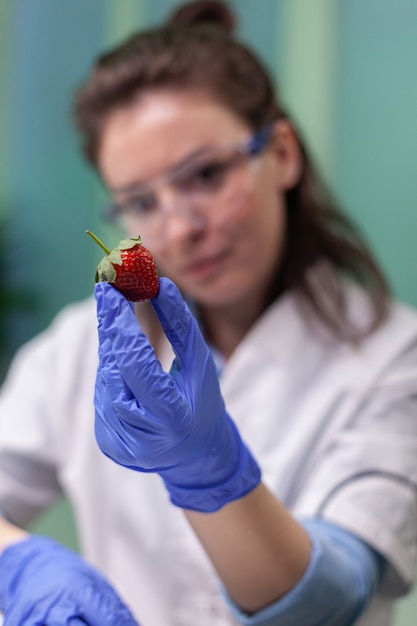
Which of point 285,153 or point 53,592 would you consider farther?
point 285,153

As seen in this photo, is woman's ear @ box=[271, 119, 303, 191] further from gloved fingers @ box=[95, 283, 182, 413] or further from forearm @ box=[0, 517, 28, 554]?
forearm @ box=[0, 517, 28, 554]

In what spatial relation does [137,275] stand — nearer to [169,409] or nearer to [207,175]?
[169,409]

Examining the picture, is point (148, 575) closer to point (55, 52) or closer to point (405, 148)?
point (405, 148)

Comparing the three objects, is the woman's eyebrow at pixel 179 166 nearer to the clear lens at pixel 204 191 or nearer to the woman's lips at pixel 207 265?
the clear lens at pixel 204 191

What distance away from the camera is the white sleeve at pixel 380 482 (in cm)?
92

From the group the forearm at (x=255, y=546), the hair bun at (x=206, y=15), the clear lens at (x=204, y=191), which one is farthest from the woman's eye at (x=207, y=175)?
the forearm at (x=255, y=546)

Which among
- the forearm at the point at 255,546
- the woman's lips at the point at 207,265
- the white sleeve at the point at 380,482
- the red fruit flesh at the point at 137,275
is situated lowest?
the white sleeve at the point at 380,482

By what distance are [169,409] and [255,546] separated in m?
0.23

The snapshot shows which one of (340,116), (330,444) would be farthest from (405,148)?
(330,444)

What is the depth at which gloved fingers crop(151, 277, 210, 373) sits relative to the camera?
70 centimetres

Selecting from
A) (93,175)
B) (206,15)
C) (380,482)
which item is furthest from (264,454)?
(93,175)

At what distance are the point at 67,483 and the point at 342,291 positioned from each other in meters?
0.64

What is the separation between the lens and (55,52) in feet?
8.58

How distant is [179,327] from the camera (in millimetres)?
715
